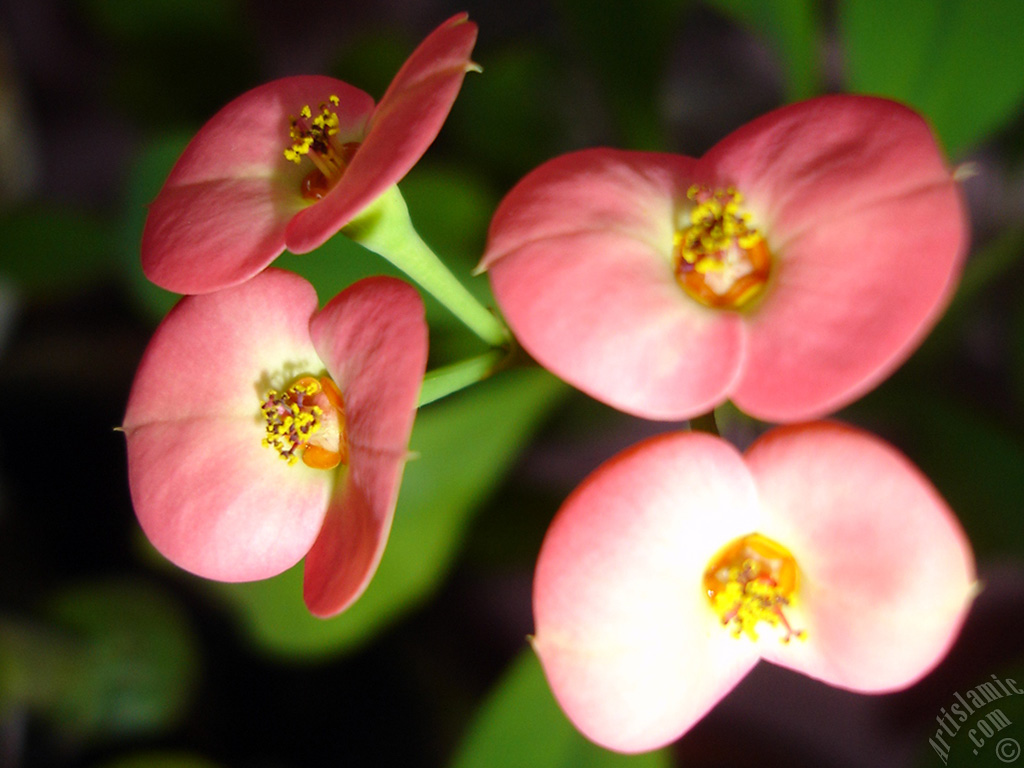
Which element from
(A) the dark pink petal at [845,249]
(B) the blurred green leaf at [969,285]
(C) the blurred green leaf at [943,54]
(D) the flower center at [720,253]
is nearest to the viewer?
(A) the dark pink petal at [845,249]

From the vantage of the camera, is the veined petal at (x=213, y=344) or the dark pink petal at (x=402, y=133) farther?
the veined petal at (x=213, y=344)

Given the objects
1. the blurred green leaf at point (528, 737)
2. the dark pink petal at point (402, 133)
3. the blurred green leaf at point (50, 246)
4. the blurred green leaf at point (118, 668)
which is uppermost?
the dark pink petal at point (402, 133)

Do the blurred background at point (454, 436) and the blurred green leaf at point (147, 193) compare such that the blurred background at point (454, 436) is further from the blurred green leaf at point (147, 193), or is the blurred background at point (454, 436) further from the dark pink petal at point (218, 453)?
the dark pink petal at point (218, 453)

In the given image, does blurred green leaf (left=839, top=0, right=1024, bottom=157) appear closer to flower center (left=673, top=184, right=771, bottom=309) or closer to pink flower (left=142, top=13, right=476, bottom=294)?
flower center (left=673, top=184, right=771, bottom=309)

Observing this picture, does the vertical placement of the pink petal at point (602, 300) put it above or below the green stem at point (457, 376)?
above

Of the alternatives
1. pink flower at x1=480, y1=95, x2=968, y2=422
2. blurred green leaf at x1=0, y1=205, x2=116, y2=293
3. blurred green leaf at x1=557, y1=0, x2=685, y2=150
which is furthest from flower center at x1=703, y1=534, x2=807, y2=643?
blurred green leaf at x1=0, y1=205, x2=116, y2=293

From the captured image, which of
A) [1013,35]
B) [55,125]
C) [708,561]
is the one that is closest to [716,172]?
[708,561]

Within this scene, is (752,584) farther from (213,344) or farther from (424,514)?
(424,514)

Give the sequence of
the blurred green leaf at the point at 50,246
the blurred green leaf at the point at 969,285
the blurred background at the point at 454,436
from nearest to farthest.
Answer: the blurred background at the point at 454,436 < the blurred green leaf at the point at 969,285 < the blurred green leaf at the point at 50,246

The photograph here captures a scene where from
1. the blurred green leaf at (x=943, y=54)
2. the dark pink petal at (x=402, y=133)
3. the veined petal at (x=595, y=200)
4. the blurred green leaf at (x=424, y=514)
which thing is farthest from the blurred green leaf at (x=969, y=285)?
the dark pink petal at (x=402, y=133)
